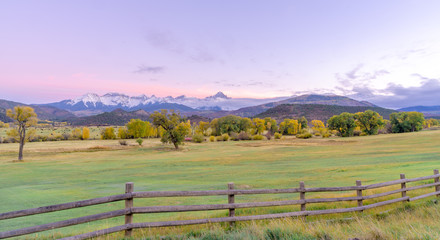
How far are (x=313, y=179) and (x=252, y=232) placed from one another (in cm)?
1533

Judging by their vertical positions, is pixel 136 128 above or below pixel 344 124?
below

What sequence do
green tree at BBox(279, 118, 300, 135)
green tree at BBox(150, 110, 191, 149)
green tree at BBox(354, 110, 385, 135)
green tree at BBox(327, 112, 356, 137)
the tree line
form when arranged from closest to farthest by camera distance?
the tree line < green tree at BBox(150, 110, 191, 149) < green tree at BBox(327, 112, 356, 137) < green tree at BBox(354, 110, 385, 135) < green tree at BBox(279, 118, 300, 135)

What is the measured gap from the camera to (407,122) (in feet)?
326

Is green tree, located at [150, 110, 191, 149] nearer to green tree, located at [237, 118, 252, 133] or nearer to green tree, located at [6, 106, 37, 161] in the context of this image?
green tree, located at [6, 106, 37, 161]

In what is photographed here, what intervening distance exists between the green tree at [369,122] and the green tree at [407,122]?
4.76m

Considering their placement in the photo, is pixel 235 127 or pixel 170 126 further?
pixel 235 127

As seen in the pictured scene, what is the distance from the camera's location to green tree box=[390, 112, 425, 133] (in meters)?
99.1

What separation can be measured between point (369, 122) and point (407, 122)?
13.4 metres

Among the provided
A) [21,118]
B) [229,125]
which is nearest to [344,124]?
[229,125]

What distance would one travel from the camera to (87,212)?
14.0m

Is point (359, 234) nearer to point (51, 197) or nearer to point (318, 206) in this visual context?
point (318, 206)

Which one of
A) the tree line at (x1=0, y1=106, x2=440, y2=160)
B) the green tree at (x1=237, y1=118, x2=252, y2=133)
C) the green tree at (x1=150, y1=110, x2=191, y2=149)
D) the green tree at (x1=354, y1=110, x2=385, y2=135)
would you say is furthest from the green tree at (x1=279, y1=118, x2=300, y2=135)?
the green tree at (x1=150, y1=110, x2=191, y2=149)

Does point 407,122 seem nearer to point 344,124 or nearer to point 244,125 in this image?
point 344,124

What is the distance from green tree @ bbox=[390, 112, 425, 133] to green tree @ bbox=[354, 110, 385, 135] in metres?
4.76
